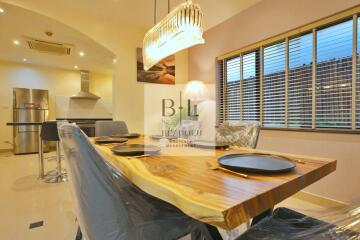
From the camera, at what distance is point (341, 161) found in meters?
2.02

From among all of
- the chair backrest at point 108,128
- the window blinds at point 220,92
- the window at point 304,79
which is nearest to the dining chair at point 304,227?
the window at point 304,79

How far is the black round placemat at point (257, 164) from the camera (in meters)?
0.79

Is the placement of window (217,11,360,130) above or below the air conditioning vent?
below

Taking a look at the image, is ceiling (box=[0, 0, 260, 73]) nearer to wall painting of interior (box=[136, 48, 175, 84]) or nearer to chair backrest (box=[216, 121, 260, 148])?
wall painting of interior (box=[136, 48, 175, 84])

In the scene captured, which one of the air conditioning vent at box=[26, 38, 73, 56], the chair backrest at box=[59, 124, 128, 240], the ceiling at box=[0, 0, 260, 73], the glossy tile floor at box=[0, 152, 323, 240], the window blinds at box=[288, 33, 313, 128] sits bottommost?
the glossy tile floor at box=[0, 152, 323, 240]

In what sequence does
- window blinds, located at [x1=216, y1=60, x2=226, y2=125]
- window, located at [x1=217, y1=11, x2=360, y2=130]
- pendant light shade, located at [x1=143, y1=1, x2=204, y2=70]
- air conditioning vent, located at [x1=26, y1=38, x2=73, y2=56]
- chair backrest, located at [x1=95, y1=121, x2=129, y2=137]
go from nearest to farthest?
pendant light shade, located at [x1=143, y1=1, x2=204, y2=70]
window, located at [x1=217, y1=11, x2=360, y2=130]
chair backrest, located at [x1=95, y1=121, x2=129, y2=137]
window blinds, located at [x1=216, y1=60, x2=226, y2=125]
air conditioning vent, located at [x1=26, y1=38, x2=73, y2=56]

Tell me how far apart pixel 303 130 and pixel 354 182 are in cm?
67

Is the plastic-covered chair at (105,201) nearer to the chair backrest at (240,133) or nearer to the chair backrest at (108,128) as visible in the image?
the chair backrest at (240,133)

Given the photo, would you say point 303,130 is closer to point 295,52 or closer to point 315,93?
point 315,93

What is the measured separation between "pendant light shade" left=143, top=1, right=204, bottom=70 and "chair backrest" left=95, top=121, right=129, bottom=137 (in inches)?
47.9

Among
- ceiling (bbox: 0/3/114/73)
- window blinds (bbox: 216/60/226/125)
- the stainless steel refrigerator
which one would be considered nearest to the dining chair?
window blinds (bbox: 216/60/226/125)

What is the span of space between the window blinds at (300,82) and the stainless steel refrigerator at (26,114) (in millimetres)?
5550

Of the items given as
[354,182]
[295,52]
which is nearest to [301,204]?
[354,182]

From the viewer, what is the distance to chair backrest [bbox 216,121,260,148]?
1732 millimetres
